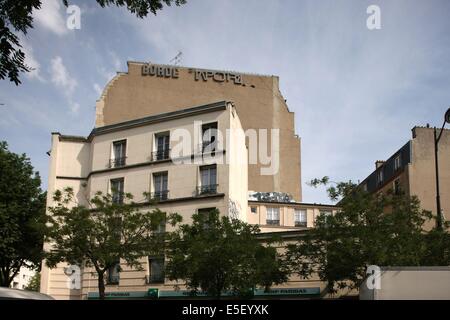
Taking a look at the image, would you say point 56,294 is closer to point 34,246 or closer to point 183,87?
point 34,246

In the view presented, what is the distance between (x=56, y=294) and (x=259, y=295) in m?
15.7

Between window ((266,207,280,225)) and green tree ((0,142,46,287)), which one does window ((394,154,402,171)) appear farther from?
green tree ((0,142,46,287))

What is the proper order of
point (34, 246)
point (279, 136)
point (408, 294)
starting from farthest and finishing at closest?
point (279, 136), point (34, 246), point (408, 294)

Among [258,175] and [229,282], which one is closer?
[229,282]

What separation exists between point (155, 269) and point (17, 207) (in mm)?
14280

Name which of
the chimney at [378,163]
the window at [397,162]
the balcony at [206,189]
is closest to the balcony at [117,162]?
the balcony at [206,189]

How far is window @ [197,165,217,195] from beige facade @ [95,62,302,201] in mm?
17351

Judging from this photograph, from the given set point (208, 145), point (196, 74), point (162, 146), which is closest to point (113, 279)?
point (162, 146)

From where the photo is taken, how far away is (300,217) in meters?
53.7

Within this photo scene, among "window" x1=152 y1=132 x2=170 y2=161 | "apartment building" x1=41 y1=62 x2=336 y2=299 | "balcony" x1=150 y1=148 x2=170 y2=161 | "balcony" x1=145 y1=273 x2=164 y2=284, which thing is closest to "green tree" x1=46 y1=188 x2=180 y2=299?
"apartment building" x1=41 y1=62 x2=336 y2=299

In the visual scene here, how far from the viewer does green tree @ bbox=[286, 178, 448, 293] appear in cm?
2147

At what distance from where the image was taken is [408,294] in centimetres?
1367
